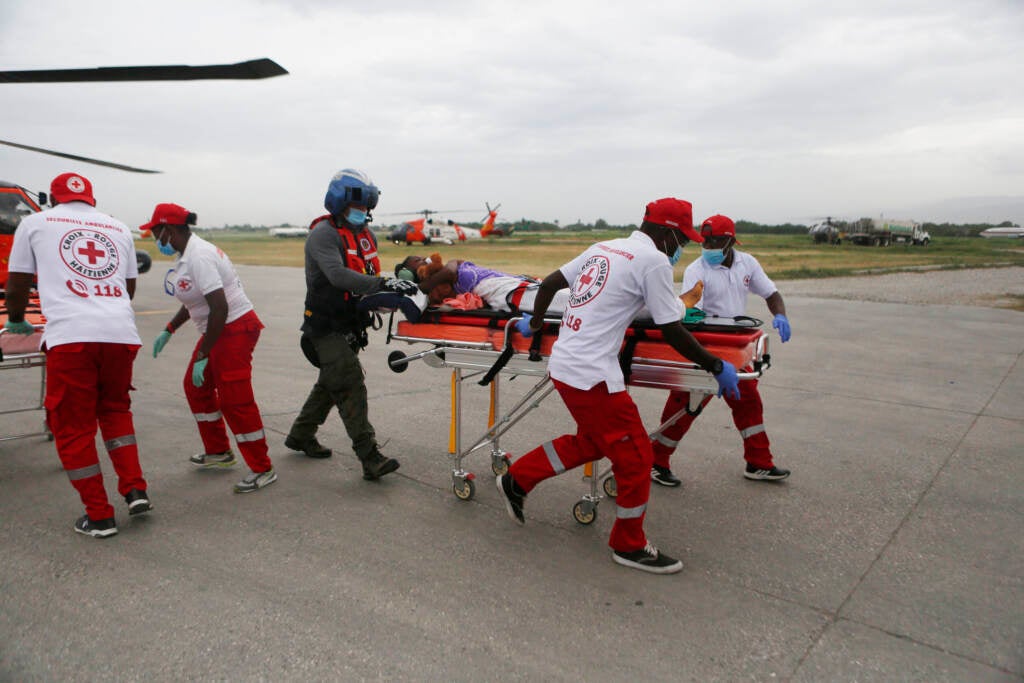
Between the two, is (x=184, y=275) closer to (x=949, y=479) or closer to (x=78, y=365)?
(x=78, y=365)

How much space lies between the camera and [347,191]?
4238mm

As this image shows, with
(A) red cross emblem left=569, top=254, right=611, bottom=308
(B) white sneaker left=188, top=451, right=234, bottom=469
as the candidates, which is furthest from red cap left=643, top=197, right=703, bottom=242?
(B) white sneaker left=188, top=451, right=234, bottom=469

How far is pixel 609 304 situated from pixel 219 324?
2.33 meters

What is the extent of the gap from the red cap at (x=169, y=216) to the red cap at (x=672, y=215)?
2810 millimetres

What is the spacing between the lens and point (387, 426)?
5793 millimetres

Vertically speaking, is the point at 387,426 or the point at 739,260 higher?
the point at 739,260

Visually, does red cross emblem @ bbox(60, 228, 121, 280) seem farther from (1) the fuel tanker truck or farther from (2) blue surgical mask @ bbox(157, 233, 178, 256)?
(1) the fuel tanker truck

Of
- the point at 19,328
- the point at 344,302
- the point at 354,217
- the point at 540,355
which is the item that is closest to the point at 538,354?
the point at 540,355

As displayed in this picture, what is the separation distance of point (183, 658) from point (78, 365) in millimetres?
1769

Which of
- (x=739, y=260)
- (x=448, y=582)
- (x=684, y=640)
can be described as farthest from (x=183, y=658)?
(x=739, y=260)

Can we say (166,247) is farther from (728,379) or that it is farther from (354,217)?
(728,379)

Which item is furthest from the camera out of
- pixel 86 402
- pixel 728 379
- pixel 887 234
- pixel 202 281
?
pixel 887 234

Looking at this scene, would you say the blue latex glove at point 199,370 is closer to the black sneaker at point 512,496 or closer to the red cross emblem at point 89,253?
the red cross emblem at point 89,253

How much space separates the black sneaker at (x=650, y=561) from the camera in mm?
3326
